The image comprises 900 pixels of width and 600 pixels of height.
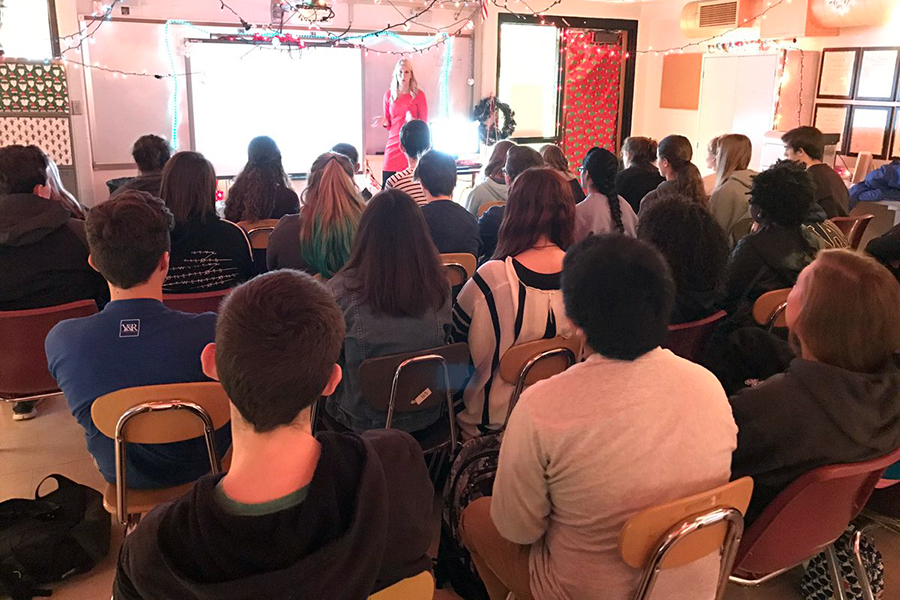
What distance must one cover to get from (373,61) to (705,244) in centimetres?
519

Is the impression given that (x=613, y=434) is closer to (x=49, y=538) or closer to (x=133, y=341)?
(x=133, y=341)

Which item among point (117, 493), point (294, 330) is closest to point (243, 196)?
point (117, 493)

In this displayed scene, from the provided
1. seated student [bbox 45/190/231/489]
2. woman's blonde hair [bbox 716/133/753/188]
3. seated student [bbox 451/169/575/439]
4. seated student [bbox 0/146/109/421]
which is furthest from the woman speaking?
seated student [bbox 45/190/231/489]

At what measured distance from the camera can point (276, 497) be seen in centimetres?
101

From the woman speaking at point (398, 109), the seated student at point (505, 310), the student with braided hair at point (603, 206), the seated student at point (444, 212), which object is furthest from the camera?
the woman speaking at point (398, 109)

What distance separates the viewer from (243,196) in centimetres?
371

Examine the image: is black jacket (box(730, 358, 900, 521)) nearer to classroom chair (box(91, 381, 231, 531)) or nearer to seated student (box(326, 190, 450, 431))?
seated student (box(326, 190, 450, 431))

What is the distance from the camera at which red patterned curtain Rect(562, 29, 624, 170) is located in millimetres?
8195

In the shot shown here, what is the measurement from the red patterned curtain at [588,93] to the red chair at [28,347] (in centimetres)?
690

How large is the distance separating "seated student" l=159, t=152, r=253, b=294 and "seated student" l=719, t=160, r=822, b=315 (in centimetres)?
202

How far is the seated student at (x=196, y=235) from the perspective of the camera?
2.83 metres

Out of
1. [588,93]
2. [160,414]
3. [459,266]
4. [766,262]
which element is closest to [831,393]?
[766,262]

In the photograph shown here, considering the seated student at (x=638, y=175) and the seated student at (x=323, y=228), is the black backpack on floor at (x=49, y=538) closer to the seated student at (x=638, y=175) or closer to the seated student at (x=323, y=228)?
the seated student at (x=323, y=228)

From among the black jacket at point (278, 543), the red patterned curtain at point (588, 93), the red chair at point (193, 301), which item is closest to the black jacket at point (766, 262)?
the red chair at point (193, 301)
